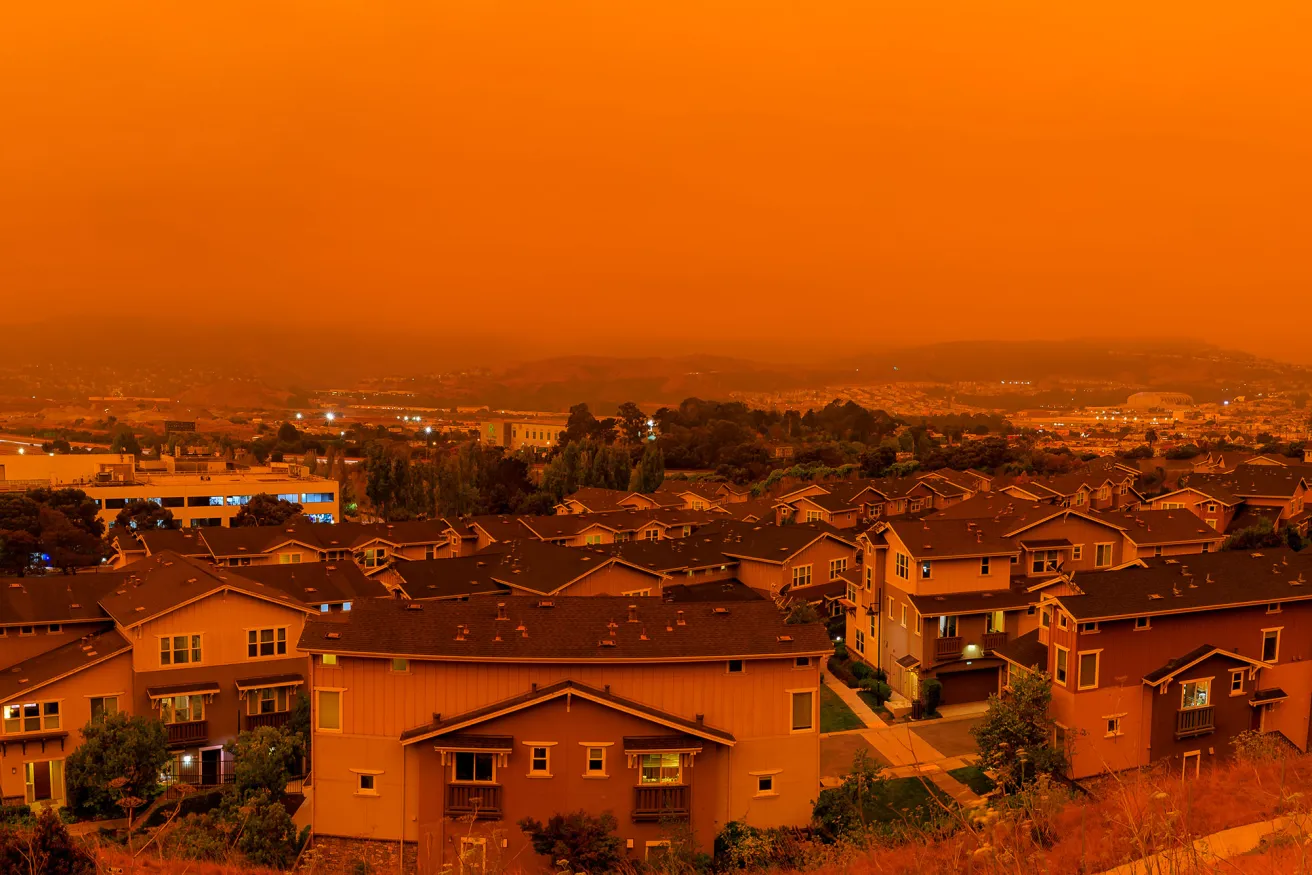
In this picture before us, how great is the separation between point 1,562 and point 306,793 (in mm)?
29129

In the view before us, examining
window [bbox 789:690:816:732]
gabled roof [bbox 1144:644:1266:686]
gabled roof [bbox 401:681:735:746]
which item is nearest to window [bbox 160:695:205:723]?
gabled roof [bbox 401:681:735:746]

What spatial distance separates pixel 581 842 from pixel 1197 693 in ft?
49.9

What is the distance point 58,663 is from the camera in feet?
68.1

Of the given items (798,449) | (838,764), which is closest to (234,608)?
Result: (838,764)

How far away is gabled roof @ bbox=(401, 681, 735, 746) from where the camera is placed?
15961 mm

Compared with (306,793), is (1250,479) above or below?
above

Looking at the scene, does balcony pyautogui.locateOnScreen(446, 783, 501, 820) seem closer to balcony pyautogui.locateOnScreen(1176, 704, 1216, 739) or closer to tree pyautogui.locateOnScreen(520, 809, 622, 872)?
tree pyautogui.locateOnScreen(520, 809, 622, 872)

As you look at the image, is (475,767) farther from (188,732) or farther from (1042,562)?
(1042,562)

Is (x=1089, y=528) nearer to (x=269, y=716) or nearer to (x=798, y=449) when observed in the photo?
(x=269, y=716)

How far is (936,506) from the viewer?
54094mm

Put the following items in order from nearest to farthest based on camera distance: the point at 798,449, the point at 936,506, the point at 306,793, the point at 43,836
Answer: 1. the point at 43,836
2. the point at 306,793
3. the point at 936,506
4. the point at 798,449

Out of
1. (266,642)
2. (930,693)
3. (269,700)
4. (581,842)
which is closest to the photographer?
(581,842)

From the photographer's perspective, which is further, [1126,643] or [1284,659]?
[1284,659]

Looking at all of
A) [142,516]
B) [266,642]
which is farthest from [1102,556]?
[142,516]
